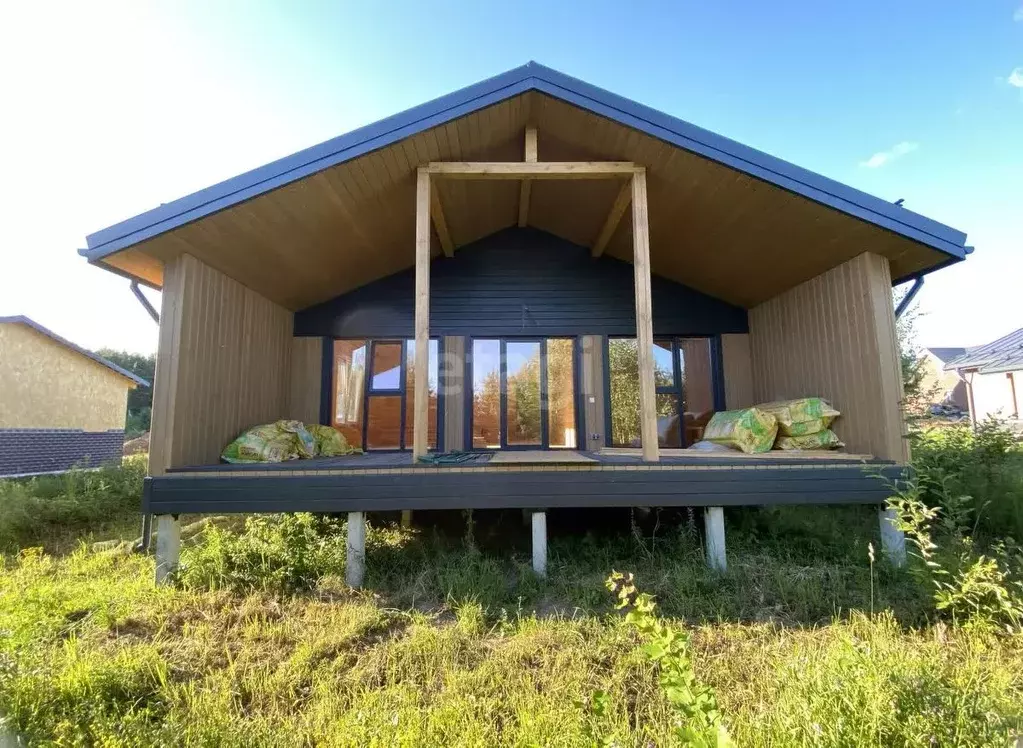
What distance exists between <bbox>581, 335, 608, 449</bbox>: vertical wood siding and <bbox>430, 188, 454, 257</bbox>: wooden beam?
2292 millimetres

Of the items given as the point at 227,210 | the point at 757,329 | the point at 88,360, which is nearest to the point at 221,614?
the point at 227,210

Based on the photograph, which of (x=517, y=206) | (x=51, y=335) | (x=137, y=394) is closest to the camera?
(x=517, y=206)

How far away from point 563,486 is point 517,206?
3951mm

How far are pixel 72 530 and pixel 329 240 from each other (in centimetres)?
496

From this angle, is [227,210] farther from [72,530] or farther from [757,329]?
[757,329]

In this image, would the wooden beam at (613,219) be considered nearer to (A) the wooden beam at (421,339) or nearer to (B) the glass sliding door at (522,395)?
(B) the glass sliding door at (522,395)

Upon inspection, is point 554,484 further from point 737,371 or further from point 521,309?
point 737,371

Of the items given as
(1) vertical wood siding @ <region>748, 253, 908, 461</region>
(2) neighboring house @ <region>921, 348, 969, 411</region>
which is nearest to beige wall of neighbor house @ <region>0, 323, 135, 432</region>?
(1) vertical wood siding @ <region>748, 253, 908, 461</region>

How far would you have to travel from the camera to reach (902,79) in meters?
9.63

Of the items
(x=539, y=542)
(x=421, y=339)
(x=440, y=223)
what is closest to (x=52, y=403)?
(x=440, y=223)

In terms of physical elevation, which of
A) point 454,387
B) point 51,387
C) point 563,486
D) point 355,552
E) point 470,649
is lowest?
point 470,649

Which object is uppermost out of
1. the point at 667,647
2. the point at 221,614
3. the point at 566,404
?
the point at 566,404

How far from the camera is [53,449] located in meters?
9.73

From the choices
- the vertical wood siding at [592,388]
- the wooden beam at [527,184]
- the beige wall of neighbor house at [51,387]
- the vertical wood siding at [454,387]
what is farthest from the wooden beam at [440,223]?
the beige wall of neighbor house at [51,387]
